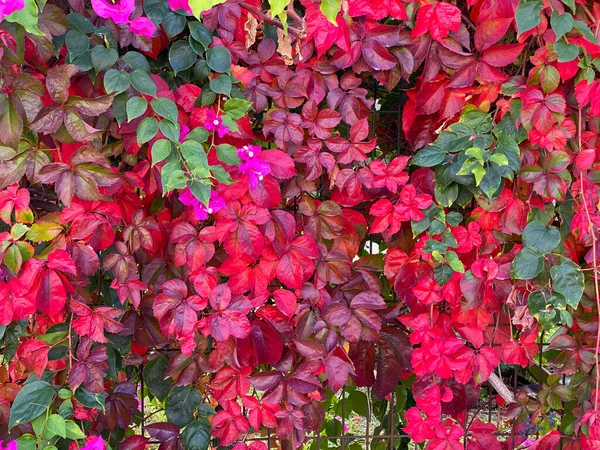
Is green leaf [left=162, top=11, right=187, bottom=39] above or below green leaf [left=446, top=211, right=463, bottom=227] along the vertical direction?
above

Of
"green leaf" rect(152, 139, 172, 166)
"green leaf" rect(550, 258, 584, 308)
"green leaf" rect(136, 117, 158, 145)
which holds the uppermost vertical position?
"green leaf" rect(136, 117, 158, 145)

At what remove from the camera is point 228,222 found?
152 cm

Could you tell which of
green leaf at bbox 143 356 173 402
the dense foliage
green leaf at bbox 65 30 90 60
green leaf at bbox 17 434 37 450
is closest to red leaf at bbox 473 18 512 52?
the dense foliage

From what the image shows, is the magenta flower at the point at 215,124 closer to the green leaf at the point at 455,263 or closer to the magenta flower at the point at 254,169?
the magenta flower at the point at 254,169

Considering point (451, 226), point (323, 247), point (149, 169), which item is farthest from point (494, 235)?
point (149, 169)

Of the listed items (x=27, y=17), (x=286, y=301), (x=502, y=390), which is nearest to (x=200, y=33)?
(x=27, y=17)

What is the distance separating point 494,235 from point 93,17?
98cm

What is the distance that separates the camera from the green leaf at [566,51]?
149cm

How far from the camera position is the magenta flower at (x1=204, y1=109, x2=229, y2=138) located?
1475mm

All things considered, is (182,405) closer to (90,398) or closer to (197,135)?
(90,398)

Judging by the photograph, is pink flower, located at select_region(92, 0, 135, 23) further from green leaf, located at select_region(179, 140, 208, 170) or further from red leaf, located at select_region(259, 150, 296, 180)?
red leaf, located at select_region(259, 150, 296, 180)

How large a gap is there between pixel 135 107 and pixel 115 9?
0.60 feet

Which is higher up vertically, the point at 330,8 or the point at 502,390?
the point at 330,8

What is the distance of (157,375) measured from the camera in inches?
68.0
